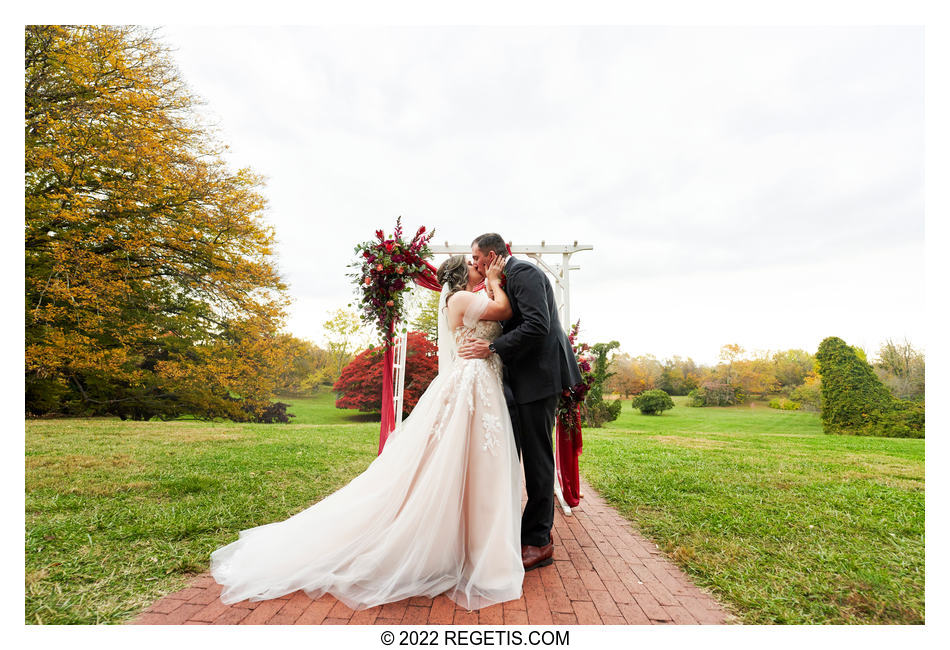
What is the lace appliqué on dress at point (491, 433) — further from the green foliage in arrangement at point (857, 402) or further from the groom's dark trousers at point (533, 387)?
the green foliage in arrangement at point (857, 402)

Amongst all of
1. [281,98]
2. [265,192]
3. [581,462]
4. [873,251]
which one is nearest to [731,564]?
[581,462]

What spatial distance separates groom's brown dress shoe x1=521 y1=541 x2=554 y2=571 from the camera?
2.71m

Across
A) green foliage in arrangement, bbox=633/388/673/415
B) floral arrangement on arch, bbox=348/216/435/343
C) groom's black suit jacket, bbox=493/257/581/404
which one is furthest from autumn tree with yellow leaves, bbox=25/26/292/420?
green foliage in arrangement, bbox=633/388/673/415

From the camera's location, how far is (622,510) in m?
4.12

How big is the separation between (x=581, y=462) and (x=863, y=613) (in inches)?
177

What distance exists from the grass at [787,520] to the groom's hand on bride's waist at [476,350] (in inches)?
74.2

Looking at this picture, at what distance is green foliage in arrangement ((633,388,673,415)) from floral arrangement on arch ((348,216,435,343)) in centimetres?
1638

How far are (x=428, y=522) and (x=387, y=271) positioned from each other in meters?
2.15

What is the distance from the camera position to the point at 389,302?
12.5ft

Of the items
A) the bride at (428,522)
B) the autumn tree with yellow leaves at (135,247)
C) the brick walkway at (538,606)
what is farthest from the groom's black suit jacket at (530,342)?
the autumn tree with yellow leaves at (135,247)

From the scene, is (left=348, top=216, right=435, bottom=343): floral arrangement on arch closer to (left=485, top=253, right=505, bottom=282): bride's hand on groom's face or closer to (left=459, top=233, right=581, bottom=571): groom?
(left=485, top=253, right=505, bottom=282): bride's hand on groom's face

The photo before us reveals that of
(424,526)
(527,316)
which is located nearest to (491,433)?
(424,526)

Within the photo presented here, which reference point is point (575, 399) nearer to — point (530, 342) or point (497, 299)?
point (530, 342)

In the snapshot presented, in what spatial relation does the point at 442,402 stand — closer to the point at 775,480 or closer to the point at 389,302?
the point at 389,302
